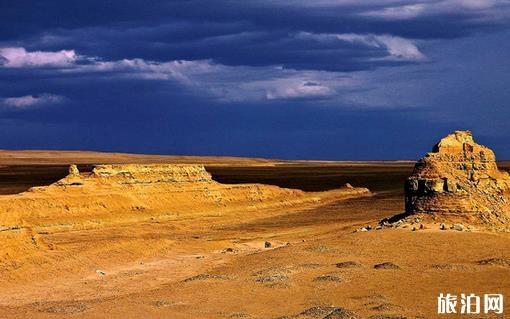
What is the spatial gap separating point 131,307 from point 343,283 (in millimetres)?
6193

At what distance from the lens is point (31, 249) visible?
2545 centimetres

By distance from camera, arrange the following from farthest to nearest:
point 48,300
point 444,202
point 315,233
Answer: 1. point 315,233
2. point 444,202
3. point 48,300

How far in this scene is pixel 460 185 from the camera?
27.0m

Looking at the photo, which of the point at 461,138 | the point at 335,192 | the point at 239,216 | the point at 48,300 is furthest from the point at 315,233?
the point at 335,192

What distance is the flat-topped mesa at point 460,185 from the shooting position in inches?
1065

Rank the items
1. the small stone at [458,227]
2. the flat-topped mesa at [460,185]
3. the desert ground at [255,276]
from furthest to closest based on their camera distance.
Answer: the flat-topped mesa at [460,185], the small stone at [458,227], the desert ground at [255,276]

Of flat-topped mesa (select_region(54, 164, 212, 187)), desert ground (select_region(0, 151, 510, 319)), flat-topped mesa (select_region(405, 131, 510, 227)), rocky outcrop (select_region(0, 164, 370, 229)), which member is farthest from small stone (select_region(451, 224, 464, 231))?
flat-topped mesa (select_region(54, 164, 212, 187))

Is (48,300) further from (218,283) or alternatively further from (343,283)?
(343,283)

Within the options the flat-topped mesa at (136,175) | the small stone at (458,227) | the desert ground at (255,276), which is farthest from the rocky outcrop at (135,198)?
the small stone at (458,227)

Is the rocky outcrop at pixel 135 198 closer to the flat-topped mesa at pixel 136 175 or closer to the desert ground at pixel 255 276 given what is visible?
the flat-topped mesa at pixel 136 175

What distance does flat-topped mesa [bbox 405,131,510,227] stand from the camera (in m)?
27.0

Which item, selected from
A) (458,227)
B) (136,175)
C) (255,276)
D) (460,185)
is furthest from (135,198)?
(255,276)

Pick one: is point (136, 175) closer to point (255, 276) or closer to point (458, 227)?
point (458, 227)

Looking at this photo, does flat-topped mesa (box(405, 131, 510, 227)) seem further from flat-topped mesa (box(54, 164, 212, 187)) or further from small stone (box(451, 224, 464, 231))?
flat-topped mesa (box(54, 164, 212, 187))
